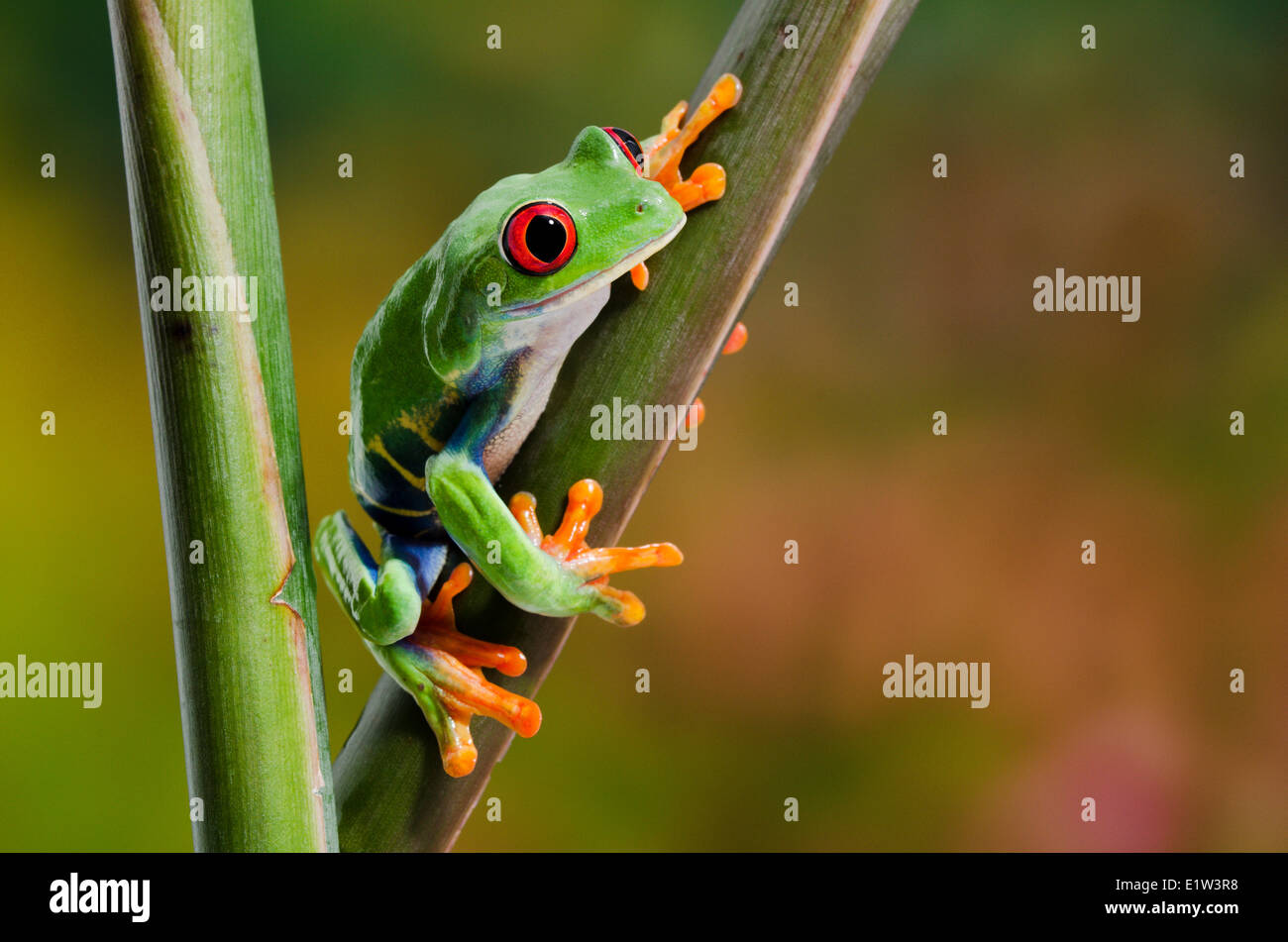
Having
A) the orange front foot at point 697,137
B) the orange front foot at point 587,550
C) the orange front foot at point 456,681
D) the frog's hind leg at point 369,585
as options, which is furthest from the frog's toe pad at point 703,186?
the frog's hind leg at point 369,585

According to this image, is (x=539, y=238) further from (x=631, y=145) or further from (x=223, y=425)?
(x=223, y=425)

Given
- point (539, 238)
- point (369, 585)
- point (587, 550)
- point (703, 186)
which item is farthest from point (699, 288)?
point (369, 585)

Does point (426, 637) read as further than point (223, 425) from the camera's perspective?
Yes

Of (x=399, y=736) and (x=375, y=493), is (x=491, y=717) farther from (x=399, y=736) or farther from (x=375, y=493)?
(x=375, y=493)

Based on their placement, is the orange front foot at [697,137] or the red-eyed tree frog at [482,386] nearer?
the orange front foot at [697,137]

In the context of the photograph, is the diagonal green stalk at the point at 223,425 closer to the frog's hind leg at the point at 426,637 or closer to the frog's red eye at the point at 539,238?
the frog's hind leg at the point at 426,637

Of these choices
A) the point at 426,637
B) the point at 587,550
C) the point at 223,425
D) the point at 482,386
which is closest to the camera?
the point at 223,425

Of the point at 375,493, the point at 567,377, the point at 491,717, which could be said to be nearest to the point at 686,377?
the point at 567,377
